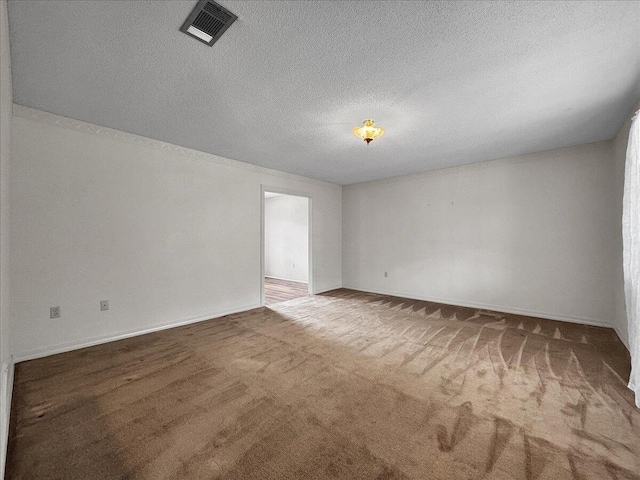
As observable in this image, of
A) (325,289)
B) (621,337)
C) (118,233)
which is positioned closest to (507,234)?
(621,337)

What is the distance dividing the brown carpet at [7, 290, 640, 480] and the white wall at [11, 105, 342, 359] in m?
0.47

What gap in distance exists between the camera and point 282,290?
636cm

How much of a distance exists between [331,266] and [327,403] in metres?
4.40

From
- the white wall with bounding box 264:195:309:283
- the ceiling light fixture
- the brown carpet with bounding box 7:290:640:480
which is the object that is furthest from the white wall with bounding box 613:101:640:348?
the white wall with bounding box 264:195:309:283

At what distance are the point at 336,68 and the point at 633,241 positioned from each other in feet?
9.69

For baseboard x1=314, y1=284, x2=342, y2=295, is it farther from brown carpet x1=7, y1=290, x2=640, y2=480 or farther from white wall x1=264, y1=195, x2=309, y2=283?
brown carpet x1=7, y1=290, x2=640, y2=480

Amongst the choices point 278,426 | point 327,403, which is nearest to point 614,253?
point 327,403

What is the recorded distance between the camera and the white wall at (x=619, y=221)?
3.05m

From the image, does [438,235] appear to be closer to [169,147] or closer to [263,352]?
[263,352]

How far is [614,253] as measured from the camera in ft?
11.6

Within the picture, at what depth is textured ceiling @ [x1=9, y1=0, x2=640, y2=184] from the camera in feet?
5.09

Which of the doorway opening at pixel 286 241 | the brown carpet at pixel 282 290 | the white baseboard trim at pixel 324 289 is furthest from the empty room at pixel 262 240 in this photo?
the doorway opening at pixel 286 241

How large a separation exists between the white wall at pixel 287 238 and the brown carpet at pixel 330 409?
14.0 ft

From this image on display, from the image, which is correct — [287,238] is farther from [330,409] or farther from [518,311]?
[330,409]
